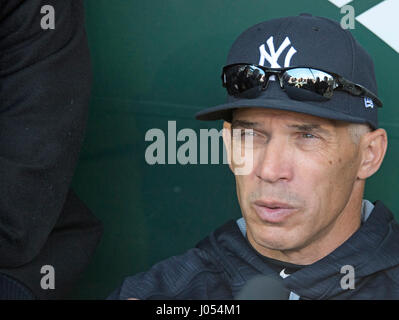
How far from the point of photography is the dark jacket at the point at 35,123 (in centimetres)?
173

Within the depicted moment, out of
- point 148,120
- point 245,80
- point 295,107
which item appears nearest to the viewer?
point 295,107

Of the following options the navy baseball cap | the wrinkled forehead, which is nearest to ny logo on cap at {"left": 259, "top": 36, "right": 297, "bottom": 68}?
the navy baseball cap

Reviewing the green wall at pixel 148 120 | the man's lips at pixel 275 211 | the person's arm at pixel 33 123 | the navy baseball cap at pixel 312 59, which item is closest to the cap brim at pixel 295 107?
the navy baseball cap at pixel 312 59

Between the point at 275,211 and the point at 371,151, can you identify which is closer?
the point at 275,211

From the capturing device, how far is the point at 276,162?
156 cm

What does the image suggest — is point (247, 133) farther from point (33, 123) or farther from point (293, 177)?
point (33, 123)

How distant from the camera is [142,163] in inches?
92.0

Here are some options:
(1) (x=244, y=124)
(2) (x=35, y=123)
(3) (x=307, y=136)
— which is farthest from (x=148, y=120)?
(3) (x=307, y=136)

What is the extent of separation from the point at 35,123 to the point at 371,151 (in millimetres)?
813

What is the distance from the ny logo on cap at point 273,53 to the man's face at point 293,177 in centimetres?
11

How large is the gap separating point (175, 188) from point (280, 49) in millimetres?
844
